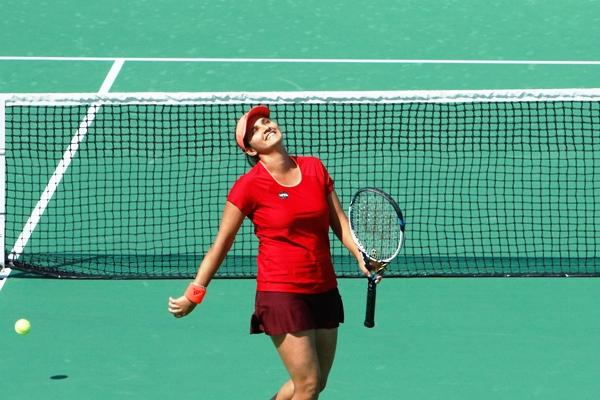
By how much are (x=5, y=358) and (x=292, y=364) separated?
291 cm

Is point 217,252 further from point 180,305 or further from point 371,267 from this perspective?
point 371,267

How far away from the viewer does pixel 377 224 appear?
6871mm

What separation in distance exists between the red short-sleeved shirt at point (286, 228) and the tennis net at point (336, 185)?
136 inches

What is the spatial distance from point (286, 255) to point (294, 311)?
299 millimetres

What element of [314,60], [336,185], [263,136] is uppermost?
[314,60]

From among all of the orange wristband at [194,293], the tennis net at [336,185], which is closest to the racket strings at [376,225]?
the orange wristband at [194,293]

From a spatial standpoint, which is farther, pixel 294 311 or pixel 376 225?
pixel 376 225

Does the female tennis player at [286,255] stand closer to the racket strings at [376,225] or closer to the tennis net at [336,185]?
the racket strings at [376,225]

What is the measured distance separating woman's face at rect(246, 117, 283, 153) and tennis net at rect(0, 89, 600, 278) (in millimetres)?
3265

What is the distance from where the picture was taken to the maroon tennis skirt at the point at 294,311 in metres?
6.45

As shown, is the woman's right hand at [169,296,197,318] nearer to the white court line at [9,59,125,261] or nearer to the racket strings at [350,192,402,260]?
the racket strings at [350,192,402,260]

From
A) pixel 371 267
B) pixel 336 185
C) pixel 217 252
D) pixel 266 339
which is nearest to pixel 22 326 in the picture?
pixel 266 339

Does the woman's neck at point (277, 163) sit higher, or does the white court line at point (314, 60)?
the white court line at point (314, 60)

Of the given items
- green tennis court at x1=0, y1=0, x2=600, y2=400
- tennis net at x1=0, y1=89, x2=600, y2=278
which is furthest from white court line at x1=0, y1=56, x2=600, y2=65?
tennis net at x1=0, y1=89, x2=600, y2=278
